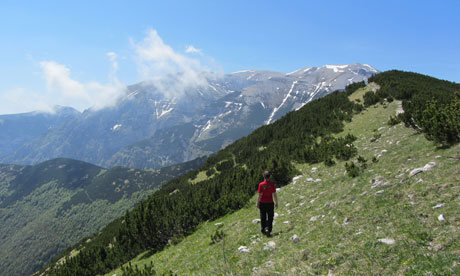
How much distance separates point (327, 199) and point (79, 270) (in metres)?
27.3

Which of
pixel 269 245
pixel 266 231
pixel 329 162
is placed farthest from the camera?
pixel 329 162

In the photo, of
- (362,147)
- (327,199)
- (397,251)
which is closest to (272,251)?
(397,251)

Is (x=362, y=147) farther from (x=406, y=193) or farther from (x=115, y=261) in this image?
(x=115, y=261)

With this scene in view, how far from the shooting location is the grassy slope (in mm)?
6146

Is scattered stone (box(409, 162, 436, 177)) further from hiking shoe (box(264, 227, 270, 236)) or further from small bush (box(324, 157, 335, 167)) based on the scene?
small bush (box(324, 157, 335, 167))

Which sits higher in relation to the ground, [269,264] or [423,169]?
[423,169]

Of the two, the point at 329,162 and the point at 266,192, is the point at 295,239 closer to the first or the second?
the point at 266,192

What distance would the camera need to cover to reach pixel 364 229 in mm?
8219

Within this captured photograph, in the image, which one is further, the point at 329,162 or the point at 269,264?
the point at 329,162

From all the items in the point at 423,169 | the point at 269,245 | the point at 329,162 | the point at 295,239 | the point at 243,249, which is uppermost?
the point at 423,169

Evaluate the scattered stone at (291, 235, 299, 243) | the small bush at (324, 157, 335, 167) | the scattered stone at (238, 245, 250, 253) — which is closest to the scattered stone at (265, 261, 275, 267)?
the scattered stone at (291, 235, 299, 243)

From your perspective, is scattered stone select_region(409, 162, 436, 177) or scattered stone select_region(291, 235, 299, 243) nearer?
scattered stone select_region(291, 235, 299, 243)

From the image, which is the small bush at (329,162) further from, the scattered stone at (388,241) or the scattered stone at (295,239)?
the scattered stone at (388,241)

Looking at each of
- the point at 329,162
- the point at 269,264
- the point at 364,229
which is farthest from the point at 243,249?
the point at 329,162
